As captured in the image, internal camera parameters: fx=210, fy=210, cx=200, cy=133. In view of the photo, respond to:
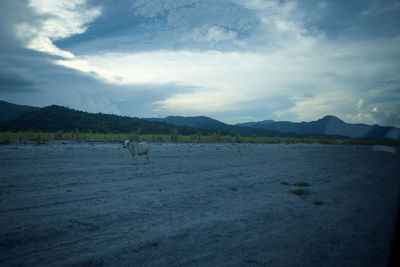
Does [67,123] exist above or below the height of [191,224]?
above

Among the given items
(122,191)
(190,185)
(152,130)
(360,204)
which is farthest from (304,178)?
(152,130)

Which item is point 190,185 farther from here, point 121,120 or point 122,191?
point 121,120

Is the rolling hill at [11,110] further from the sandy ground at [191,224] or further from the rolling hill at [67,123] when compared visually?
the sandy ground at [191,224]

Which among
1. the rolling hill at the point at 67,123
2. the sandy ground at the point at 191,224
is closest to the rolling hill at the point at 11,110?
the rolling hill at the point at 67,123

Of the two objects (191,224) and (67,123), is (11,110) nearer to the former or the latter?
(67,123)

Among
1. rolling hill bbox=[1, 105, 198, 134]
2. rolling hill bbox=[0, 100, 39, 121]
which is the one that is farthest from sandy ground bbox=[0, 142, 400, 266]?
rolling hill bbox=[0, 100, 39, 121]

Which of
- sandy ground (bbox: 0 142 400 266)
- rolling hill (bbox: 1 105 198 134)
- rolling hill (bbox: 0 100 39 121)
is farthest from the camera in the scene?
rolling hill (bbox: 0 100 39 121)

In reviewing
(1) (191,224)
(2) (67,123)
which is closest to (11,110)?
(2) (67,123)

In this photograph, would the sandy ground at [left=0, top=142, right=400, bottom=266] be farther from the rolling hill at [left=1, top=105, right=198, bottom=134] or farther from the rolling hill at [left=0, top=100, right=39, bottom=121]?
the rolling hill at [left=0, top=100, right=39, bottom=121]

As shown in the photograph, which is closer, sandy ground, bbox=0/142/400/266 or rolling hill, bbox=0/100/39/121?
sandy ground, bbox=0/142/400/266

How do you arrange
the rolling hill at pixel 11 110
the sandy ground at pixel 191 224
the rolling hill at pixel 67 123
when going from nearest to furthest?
1. the sandy ground at pixel 191 224
2. the rolling hill at pixel 67 123
3. the rolling hill at pixel 11 110

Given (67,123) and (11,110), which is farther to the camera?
(11,110)

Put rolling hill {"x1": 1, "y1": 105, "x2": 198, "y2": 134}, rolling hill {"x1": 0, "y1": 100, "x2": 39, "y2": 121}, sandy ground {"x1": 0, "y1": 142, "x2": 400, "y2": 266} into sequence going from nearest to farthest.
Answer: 1. sandy ground {"x1": 0, "y1": 142, "x2": 400, "y2": 266}
2. rolling hill {"x1": 1, "y1": 105, "x2": 198, "y2": 134}
3. rolling hill {"x1": 0, "y1": 100, "x2": 39, "y2": 121}

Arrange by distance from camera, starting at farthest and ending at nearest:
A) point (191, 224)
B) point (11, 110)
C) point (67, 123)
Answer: point (11, 110) → point (67, 123) → point (191, 224)
